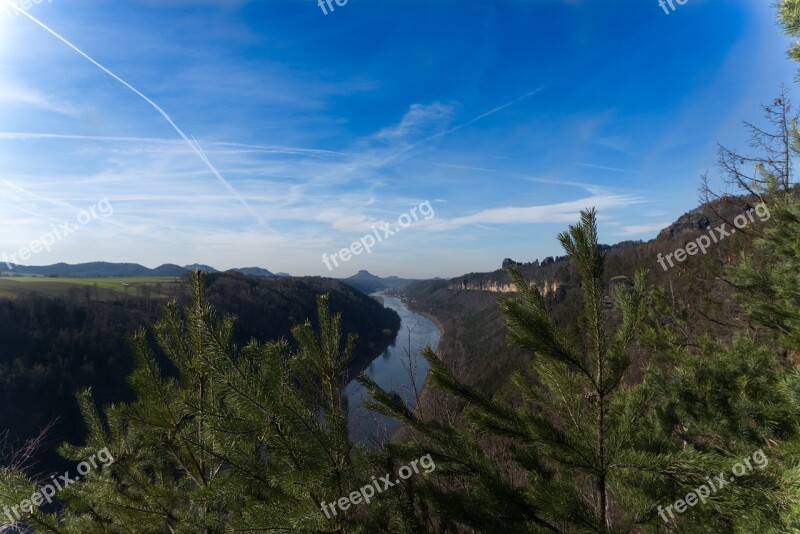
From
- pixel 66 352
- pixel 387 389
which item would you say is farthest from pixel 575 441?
pixel 66 352

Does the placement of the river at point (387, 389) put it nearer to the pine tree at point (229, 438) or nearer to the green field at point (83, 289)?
the pine tree at point (229, 438)

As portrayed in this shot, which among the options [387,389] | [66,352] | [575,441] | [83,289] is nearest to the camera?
[575,441]

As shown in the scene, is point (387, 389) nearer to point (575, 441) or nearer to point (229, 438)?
point (229, 438)

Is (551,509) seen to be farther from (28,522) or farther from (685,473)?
(28,522)

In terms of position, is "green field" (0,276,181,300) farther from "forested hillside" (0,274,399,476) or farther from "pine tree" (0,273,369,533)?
"pine tree" (0,273,369,533)

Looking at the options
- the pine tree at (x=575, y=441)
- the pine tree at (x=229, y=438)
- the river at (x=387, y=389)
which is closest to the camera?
the pine tree at (x=575, y=441)

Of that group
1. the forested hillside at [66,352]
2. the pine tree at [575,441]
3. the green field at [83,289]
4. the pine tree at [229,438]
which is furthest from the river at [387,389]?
the green field at [83,289]

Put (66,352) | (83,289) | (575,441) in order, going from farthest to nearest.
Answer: (83,289) < (66,352) < (575,441)

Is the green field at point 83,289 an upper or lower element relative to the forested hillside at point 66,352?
upper

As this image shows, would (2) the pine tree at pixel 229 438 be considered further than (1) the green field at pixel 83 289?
No

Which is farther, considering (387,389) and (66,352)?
(66,352)

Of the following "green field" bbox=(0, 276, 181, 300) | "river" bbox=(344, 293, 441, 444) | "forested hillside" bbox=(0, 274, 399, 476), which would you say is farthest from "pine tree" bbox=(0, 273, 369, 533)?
"green field" bbox=(0, 276, 181, 300)
